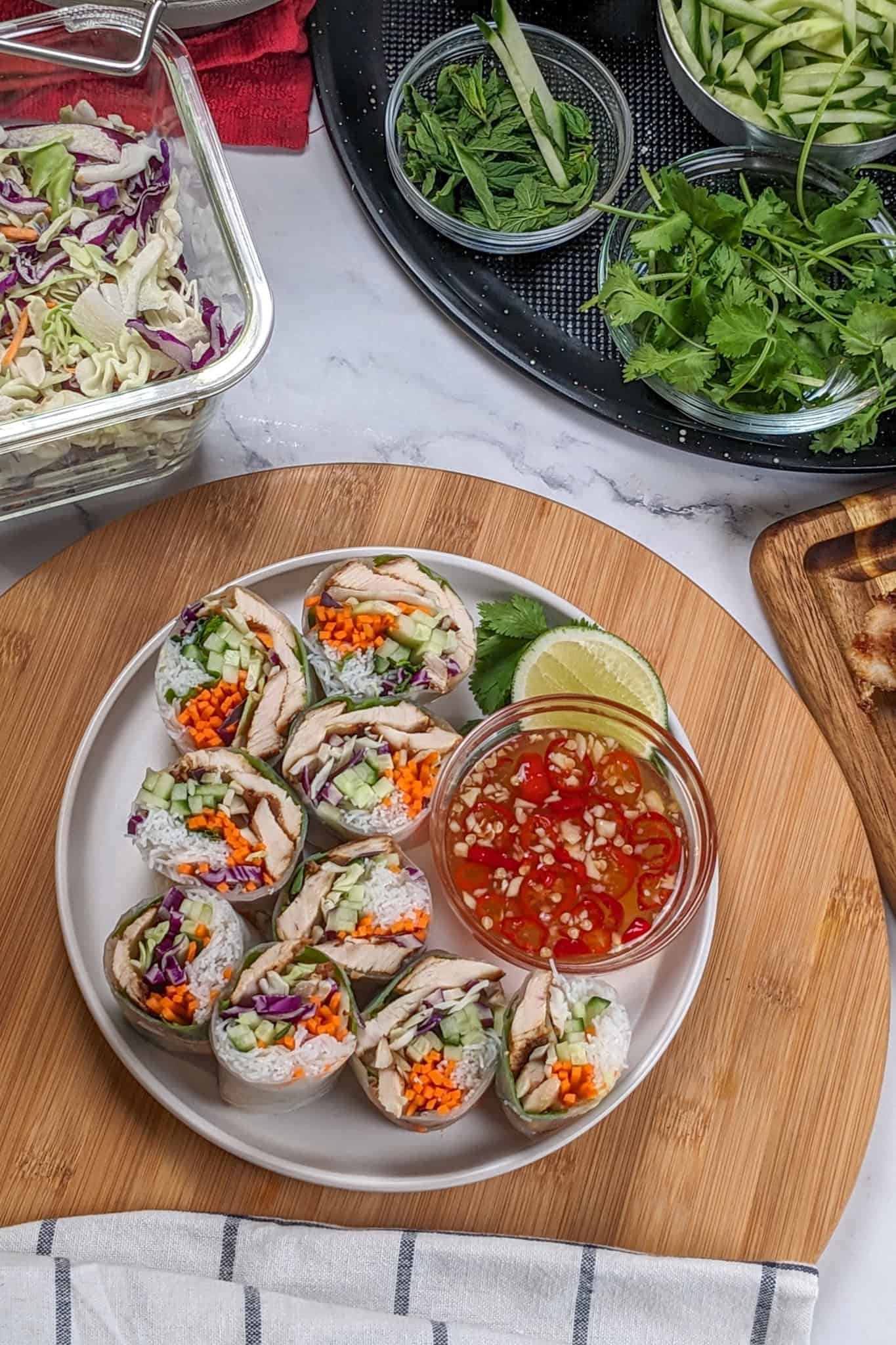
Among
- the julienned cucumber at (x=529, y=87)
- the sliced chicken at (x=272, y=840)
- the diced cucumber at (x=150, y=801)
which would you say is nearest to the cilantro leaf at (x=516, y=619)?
the sliced chicken at (x=272, y=840)

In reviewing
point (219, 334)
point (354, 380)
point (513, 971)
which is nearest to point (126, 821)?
point (513, 971)

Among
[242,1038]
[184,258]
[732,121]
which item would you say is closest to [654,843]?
[242,1038]

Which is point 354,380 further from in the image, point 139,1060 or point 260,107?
point 139,1060

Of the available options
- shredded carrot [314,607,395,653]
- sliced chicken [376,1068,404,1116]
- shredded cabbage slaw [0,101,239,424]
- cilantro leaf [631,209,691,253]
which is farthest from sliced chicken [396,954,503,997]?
cilantro leaf [631,209,691,253]

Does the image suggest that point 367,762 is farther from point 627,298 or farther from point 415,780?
point 627,298

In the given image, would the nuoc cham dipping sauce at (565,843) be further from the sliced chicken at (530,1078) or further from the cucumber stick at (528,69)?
the cucumber stick at (528,69)

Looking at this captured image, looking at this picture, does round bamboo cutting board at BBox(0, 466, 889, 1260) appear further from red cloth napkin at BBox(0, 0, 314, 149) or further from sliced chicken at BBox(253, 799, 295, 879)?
red cloth napkin at BBox(0, 0, 314, 149)
